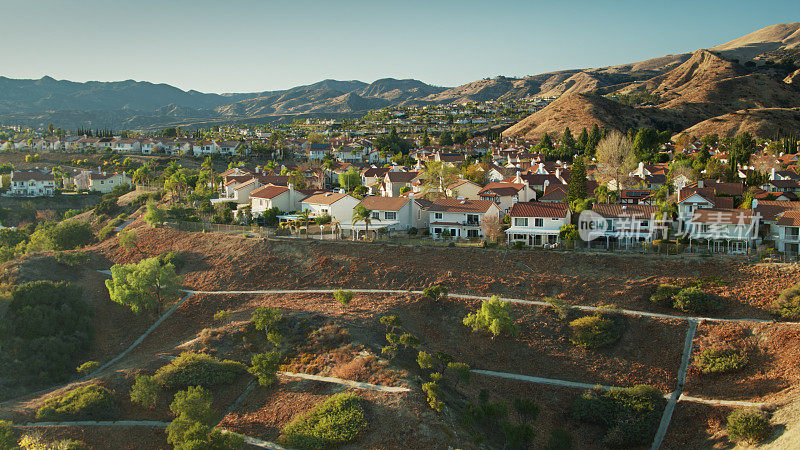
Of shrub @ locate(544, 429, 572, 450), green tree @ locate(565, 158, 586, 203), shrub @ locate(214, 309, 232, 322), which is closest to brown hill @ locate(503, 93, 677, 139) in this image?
green tree @ locate(565, 158, 586, 203)

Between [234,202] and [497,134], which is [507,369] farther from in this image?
[497,134]

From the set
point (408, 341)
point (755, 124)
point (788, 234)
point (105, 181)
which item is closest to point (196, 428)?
point (408, 341)

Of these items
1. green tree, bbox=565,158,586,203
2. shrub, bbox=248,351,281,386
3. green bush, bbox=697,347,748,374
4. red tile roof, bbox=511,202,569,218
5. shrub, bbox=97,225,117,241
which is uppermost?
green tree, bbox=565,158,586,203

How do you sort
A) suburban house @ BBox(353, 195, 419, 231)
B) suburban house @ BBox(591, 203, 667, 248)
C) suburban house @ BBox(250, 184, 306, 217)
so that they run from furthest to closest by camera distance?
1. suburban house @ BBox(250, 184, 306, 217)
2. suburban house @ BBox(353, 195, 419, 231)
3. suburban house @ BBox(591, 203, 667, 248)

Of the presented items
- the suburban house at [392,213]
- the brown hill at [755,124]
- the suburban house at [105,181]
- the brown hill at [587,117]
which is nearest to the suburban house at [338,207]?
the suburban house at [392,213]

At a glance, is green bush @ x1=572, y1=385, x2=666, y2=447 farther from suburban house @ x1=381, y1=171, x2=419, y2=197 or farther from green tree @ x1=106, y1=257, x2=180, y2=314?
suburban house @ x1=381, y1=171, x2=419, y2=197

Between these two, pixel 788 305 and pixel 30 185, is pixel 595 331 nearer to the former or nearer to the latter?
pixel 788 305
